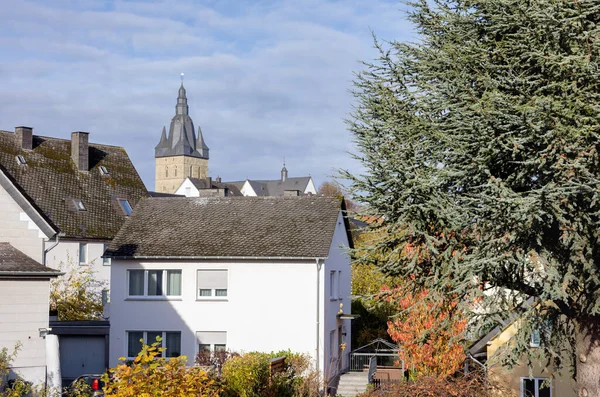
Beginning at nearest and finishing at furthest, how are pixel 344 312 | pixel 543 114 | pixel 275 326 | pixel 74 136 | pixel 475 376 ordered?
pixel 543 114 < pixel 475 376 < pixel 275 326 < pixel 344 312 < pixel 74 136

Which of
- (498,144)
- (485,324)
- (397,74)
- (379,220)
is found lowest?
(485,324)

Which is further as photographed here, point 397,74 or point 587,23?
point 397,74

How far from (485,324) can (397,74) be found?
19.7ft

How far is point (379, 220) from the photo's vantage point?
18.4m

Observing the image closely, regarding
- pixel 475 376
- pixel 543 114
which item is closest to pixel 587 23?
pixel 543 114

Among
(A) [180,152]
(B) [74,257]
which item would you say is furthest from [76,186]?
(A) [180,152]

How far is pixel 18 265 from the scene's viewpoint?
18.7m

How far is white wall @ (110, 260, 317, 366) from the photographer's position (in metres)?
30.5

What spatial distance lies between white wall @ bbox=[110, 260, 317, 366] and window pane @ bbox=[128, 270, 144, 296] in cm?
26

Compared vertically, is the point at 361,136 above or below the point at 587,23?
below

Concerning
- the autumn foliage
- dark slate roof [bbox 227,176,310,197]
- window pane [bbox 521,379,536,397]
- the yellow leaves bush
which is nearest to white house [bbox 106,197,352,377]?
the autumn foliage

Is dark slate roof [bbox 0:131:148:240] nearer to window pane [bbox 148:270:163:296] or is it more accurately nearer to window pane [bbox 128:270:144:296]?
window pane [bbox 128:270:144:296]

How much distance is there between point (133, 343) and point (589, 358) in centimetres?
1984

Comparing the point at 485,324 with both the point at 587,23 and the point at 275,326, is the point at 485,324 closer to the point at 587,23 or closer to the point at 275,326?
the point at 587,23
